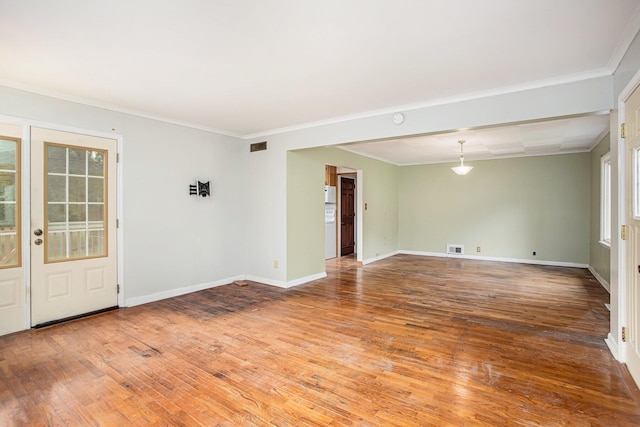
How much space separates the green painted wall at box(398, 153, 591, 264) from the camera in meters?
6.79

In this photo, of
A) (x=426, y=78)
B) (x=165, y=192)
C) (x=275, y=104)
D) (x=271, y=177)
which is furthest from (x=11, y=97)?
(x=426, y=78)

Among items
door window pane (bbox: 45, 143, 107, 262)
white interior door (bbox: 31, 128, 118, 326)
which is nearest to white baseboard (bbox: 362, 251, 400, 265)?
white interior door (bbox: 31, 128, 118, 326)

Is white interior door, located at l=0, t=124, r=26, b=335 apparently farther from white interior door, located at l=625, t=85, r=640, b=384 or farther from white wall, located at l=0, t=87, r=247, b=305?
white interior door, located at l=625, t=85, r=640, b=384

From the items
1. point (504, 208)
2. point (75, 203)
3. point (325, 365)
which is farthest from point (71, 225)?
point (504, 208)

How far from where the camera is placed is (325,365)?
8.55ft

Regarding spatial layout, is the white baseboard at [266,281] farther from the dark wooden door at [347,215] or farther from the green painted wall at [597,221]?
the green painted wall at [597,221]

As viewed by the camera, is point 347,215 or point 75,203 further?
point 347,215

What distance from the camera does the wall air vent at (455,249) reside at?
8.02 m

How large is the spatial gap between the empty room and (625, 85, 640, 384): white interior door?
28mm

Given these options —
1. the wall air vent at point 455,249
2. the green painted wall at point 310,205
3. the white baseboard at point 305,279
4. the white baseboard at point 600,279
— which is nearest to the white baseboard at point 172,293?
the white baseboard at point 305,279

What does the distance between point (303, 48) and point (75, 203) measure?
10.4ft

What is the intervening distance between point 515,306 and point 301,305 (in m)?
2.78

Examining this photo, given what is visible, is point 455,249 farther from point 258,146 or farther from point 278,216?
point 258,146

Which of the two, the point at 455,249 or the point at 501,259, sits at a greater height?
the point at 455,249
